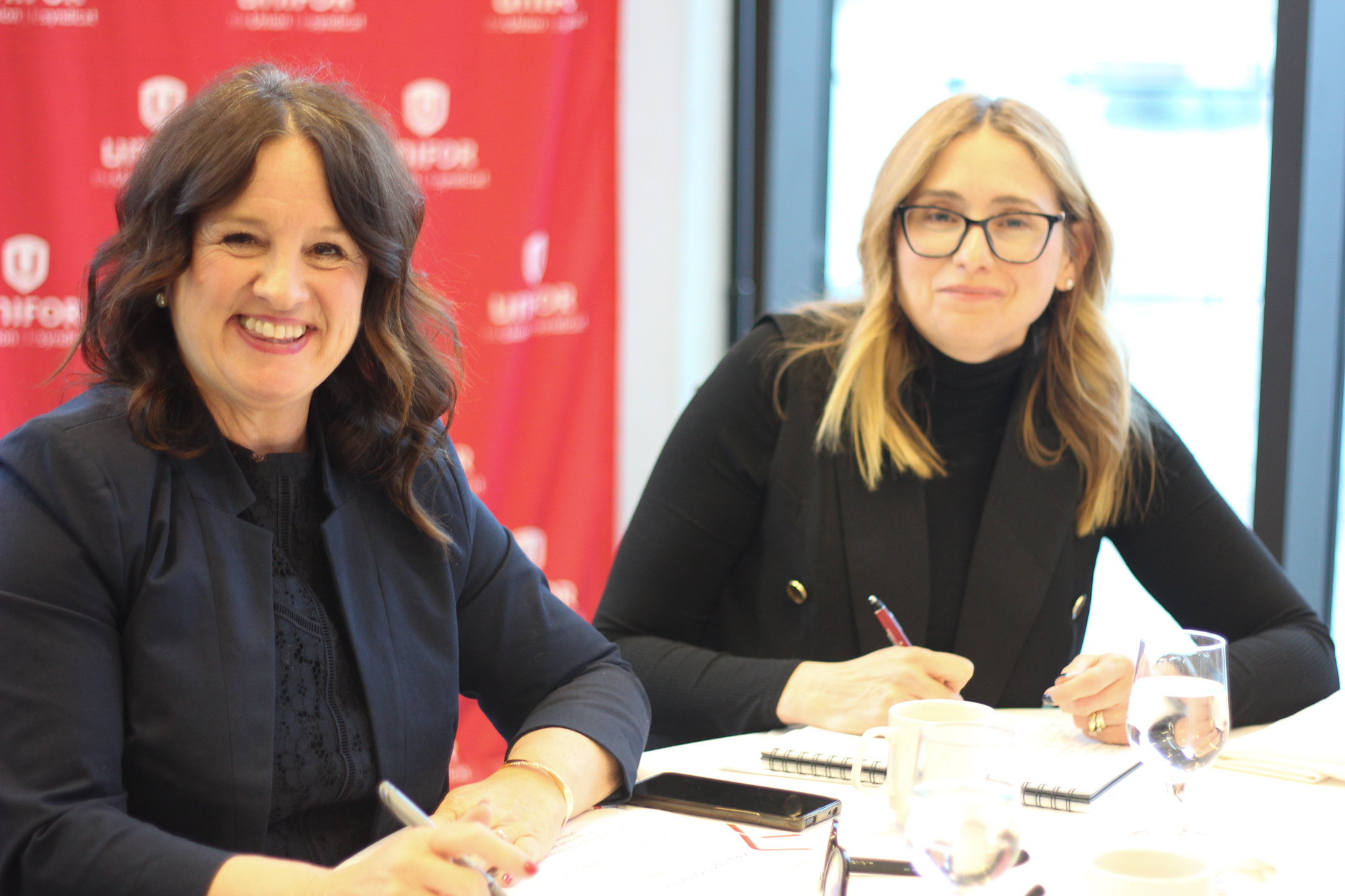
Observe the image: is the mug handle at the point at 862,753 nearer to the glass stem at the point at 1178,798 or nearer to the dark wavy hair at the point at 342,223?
the glass stem at the point at 1178,798

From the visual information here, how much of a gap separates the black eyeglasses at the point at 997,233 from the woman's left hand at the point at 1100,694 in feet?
2.34

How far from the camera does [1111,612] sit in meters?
3.27

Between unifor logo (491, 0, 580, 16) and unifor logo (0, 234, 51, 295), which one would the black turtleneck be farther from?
unifor logo (0, 234, 51, 295)

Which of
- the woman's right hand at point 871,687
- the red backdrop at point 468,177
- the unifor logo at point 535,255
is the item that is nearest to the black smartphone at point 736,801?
the woman's right hand at point 871,687

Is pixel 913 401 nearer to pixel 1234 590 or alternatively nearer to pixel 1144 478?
pixel 1144 478

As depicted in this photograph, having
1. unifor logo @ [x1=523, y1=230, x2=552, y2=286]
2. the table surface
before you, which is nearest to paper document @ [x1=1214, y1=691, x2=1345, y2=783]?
the table surface

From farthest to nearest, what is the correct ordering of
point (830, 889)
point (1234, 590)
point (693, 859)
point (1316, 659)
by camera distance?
point (1234, 590) < point (1316, 659) < point (693, 859) < point (830, 889)

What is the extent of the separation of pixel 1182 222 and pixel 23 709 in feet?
9.07

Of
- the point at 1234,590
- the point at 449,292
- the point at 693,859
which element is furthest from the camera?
the point at 449,292

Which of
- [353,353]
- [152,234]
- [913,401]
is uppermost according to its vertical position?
[152,234]

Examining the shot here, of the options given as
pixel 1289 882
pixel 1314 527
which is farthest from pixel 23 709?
pixel 1314 527

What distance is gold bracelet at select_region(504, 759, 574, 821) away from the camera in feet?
4.22

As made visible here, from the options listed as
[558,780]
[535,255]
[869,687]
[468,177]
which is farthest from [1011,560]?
[468,177]

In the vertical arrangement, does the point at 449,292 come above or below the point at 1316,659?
above
